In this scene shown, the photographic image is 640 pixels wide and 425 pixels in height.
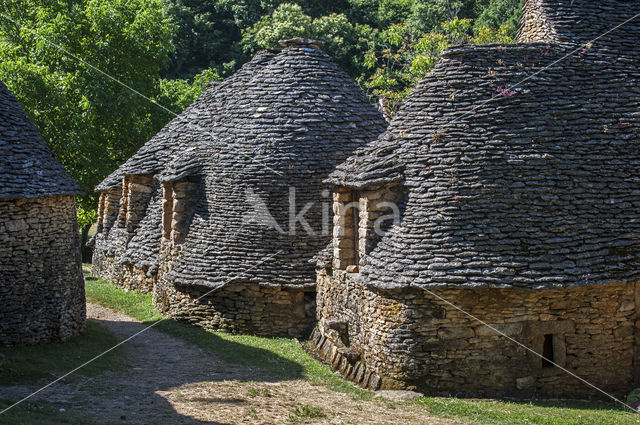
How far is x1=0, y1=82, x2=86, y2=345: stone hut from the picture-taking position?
Answer: 14203 mm

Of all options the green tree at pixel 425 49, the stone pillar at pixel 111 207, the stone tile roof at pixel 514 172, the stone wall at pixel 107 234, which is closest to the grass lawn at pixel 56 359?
the stone tile roof at pixel 514 172

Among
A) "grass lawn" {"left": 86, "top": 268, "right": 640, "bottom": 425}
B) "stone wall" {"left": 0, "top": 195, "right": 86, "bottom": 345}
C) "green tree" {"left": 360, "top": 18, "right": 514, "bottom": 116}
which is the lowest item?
"grass lawn" {"left": 86, "top": 268, "right": 640, "bottom": 425}

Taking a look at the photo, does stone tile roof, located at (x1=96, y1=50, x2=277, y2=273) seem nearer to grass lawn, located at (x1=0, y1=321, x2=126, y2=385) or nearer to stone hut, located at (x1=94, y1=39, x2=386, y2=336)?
stone hut, located at (x1=94, y1=39, x2=386, y2=336)

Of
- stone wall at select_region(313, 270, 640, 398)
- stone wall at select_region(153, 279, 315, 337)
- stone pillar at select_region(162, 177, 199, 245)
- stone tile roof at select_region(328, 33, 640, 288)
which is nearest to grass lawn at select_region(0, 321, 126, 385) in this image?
stone wall at select_region(153, 279, 315, 337)

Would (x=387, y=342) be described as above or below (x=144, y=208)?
below

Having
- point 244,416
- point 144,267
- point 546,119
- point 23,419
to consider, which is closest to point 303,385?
point 244,416

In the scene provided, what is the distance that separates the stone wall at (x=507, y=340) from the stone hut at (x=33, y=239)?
6.85 metres

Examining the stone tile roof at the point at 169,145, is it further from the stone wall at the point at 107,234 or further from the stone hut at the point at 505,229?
the stone hut at the point at 505,229

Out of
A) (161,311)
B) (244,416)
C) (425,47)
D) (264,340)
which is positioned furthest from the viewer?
(425,47)

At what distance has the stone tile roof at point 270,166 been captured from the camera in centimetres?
1823

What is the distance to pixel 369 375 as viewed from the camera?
1442 centimetres

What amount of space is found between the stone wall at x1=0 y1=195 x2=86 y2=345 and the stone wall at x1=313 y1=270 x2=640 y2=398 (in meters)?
6.82

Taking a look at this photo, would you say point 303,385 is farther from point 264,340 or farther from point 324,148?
point 324,148

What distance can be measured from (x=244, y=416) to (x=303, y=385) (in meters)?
2.49
